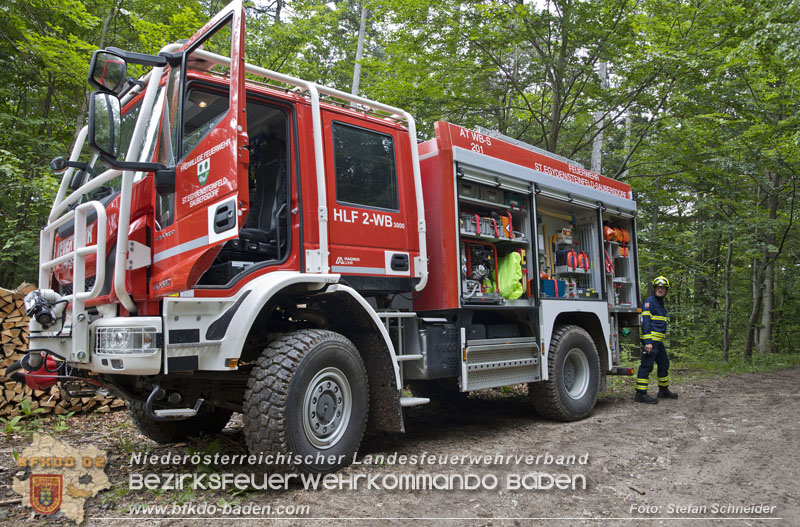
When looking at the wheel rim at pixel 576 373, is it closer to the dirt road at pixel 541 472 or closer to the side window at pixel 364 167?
the dirt road at pixel 541 472

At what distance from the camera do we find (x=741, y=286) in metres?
17.7

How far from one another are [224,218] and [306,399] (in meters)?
1.39

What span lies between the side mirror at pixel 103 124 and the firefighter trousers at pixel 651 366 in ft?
23.5

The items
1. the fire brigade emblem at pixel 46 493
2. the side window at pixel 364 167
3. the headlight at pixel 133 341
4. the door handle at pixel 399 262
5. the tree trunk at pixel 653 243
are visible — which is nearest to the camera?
the headlight at pixel 133 341

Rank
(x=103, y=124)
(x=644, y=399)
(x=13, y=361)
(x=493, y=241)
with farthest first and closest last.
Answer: (x=644, y=399) < (x=13, y=361) < (x=493, y=241) < (x=103, y=124)

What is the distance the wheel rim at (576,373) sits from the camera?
669cm

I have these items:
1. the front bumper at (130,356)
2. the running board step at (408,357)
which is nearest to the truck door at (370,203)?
the running board step at (408,357)

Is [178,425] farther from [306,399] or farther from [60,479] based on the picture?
[306,399]

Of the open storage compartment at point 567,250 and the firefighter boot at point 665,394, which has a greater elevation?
the open storage compartment at point 567,250

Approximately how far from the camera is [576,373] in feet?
22.5

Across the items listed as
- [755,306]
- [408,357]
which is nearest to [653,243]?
[755,306]

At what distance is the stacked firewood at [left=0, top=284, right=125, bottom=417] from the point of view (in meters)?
6.04

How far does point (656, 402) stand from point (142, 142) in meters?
7.15

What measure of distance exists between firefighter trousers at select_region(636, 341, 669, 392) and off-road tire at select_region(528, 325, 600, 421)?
128cm
